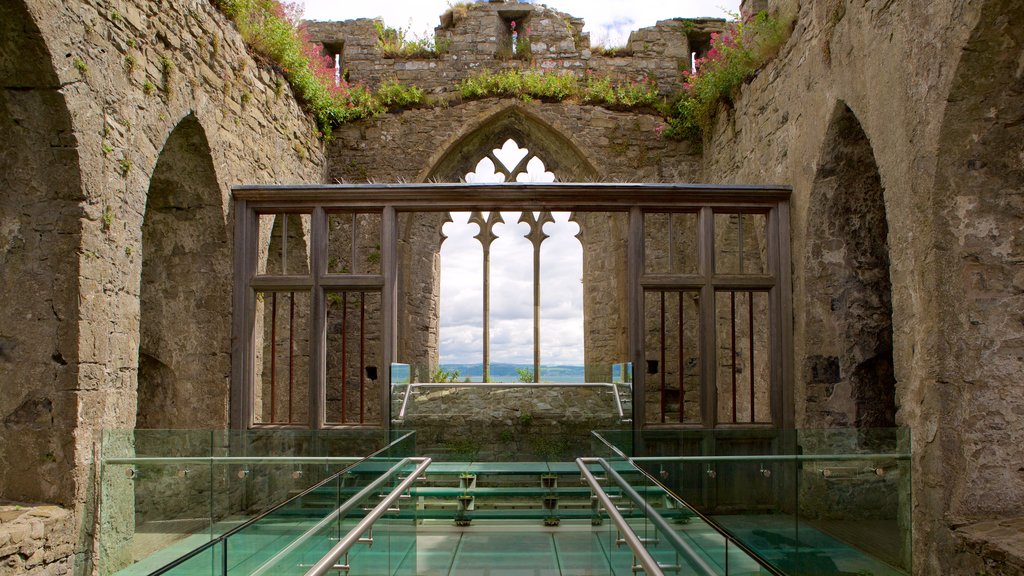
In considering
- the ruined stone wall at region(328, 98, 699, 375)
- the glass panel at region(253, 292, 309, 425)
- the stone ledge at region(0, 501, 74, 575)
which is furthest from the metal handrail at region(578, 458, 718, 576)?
the ruined stone wall at region(328, 98, 699, 375)

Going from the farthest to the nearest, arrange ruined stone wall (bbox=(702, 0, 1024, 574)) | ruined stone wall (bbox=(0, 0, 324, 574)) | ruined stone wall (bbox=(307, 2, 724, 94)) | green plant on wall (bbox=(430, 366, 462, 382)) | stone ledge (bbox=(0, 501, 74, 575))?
ruined stone wall (bbox=(307, 2, 724, 94))
green plant on wall (bbox=(430, 366, 462, 382))
ruined stone wall (bbox=(0, 0, 324, 574))
ruined stone wall (bbox=(702, 0, 1024, 574))
stone ledge (bbox=(0, 501, 74, 575))

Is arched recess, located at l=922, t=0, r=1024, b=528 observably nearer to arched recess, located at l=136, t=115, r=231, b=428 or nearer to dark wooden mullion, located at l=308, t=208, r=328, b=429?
dark wooden mullion, located at l=308, t=208, r=328, b=429

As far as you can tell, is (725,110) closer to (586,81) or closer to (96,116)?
(586,81)

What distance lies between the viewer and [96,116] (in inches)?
189

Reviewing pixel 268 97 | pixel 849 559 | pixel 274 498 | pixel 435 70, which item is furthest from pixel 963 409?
pixel 435 70

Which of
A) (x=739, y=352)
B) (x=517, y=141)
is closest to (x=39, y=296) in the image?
(x=739, y=352)

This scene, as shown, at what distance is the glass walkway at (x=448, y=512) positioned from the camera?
2945mm

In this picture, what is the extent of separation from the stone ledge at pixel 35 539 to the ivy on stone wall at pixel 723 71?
6582 mm

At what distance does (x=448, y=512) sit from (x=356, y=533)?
320 centimetres

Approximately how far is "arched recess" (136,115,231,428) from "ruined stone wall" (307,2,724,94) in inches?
206

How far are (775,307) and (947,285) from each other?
253 centimetres

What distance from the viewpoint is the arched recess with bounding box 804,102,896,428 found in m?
6.50

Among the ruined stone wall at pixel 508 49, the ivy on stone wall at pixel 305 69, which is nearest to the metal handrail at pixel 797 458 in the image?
the ivy on stone wall at pixel 305 69

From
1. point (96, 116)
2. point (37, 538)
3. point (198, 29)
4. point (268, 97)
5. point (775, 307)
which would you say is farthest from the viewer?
point (268, 97)
